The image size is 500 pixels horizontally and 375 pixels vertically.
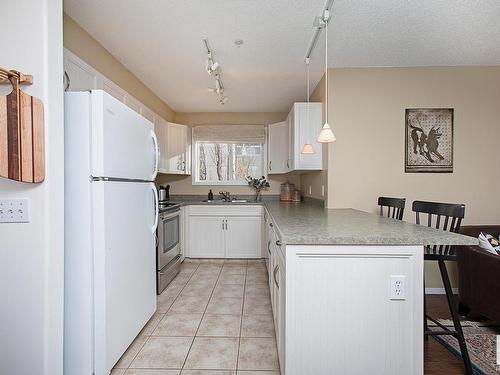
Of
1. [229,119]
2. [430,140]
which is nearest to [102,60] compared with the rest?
[229,119]

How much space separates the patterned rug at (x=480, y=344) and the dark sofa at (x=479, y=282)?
0.12 m

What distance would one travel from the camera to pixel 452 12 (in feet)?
Answer: 6.42

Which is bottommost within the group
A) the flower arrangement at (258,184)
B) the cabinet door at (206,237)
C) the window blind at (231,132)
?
the cabinet door at (206,237)

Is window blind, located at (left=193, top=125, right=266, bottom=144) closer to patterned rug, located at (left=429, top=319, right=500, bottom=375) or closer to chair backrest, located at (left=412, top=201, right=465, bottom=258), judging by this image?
chair backrest, located at (left=412, top=201, right=465, bottom=258)

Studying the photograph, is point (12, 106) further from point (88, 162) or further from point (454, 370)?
point (454, 370)

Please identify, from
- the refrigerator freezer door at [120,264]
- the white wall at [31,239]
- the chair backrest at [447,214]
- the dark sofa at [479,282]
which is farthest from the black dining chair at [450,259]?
the white wall at [31,239]

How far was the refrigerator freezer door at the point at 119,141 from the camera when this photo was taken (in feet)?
5.07

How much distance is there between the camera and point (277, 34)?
7.36ft

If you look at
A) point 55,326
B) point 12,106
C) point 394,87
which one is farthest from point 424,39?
point 55,326

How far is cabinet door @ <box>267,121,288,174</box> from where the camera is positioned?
4309mm

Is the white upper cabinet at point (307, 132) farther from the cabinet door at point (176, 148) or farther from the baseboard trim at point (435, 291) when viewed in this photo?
the cabinet door at point (176, 148)

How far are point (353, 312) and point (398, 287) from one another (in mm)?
249

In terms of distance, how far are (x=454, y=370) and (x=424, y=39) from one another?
2526 millimetres

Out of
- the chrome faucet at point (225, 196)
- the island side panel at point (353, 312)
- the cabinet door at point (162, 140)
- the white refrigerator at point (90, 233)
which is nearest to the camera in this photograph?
the island side panel at point (353, 312)
